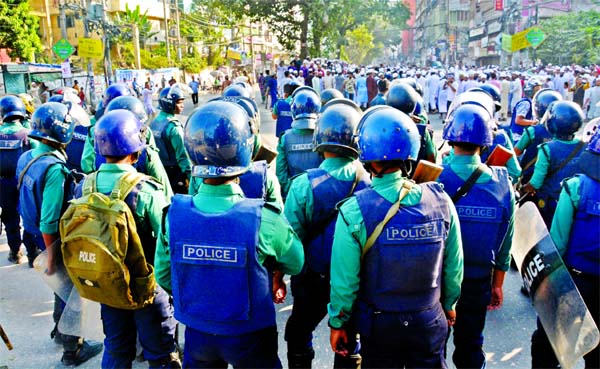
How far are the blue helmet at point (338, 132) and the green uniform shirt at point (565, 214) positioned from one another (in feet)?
4.44

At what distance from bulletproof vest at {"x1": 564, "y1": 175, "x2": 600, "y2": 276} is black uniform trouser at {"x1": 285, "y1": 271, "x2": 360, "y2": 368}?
62.2 inches

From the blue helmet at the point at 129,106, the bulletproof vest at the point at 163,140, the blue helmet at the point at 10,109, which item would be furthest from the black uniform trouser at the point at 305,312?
the blue helmet at the point at 10,109

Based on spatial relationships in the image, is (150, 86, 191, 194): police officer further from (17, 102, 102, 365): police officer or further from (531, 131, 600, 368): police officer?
(531, 131, 600, 368): police officer

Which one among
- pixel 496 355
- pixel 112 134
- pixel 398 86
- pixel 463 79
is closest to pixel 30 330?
pixel 112 134

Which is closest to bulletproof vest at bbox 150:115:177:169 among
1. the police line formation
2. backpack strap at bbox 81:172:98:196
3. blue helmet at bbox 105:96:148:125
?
blue helmet at bbox 105:96:148:125

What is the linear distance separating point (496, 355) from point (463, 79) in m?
18.1

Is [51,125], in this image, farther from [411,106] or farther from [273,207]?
[411,106]

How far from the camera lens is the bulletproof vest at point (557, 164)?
4547mm

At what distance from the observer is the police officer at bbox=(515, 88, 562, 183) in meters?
5.51

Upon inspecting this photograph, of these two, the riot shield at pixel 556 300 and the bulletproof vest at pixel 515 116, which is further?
the bulletproof vest at pixel 515 116

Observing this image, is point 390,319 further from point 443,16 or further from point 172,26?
point 443,16

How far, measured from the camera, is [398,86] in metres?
5.75

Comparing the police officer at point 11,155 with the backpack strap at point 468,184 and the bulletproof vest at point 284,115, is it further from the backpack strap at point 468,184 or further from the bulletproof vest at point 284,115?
the backpack strap at point 468,184

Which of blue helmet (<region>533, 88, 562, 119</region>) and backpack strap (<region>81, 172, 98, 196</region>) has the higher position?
blue helmet (<region>533, 88, 562, 119</region>)
